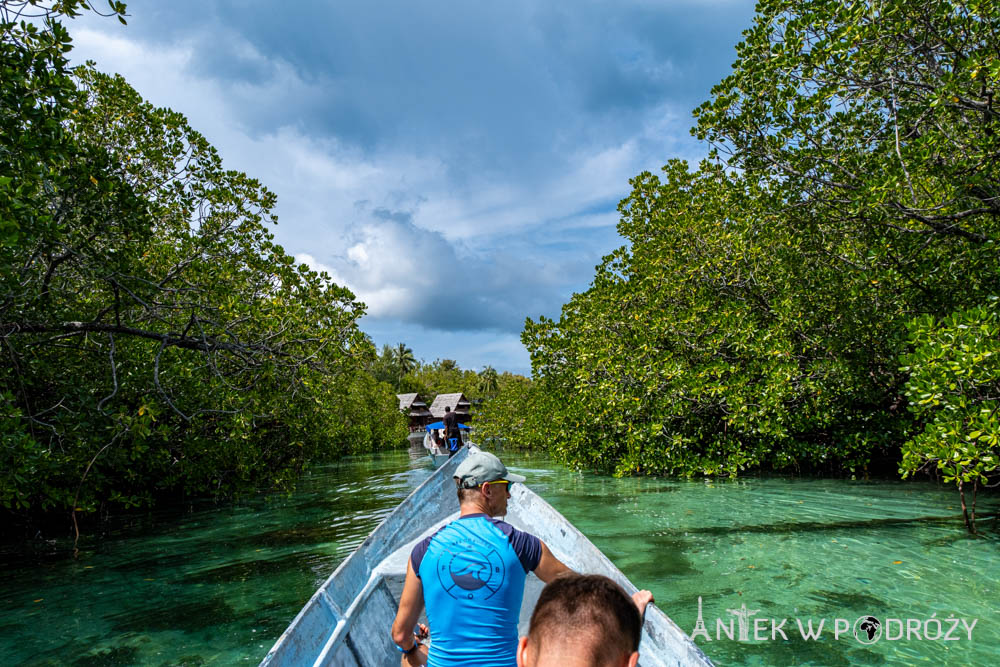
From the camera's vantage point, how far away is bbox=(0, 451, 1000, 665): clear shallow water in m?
5.08

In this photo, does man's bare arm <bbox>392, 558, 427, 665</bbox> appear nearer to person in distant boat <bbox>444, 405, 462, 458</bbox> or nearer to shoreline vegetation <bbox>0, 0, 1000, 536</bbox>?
shoreline vegetation <bbox>0, 0, 1000, 536</bbox>

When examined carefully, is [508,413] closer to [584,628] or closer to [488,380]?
[584,628]

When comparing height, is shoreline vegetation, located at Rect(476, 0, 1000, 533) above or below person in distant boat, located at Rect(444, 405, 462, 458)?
above

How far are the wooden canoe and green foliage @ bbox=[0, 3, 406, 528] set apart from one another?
3.57 metres

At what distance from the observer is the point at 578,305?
18375 mm

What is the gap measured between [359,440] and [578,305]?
21523mm

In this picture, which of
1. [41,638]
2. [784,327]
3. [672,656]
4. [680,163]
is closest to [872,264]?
[784,327]

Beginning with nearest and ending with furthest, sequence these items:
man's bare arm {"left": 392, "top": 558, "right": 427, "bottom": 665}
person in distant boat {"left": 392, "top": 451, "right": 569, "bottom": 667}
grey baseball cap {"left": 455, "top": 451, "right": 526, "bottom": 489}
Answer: person in distant boat {"left": 392, "top": 451, "right": 569, "bottom": 667} → man's bare arm {"left": 392, "top": 558, "right": 427, "bottom": 665} → grey baseball cap {"left": 455, "top": 451, "right": 526, "bottom": 489}

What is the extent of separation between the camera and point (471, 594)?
2.45 m

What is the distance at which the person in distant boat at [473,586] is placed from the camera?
244 cm

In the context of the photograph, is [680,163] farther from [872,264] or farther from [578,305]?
[872,264]

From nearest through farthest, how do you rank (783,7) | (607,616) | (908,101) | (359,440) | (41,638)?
(607,616)
(41,638)
(908,101)
(783,7)
(359,440)

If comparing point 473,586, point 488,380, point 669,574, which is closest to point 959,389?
point 669,574

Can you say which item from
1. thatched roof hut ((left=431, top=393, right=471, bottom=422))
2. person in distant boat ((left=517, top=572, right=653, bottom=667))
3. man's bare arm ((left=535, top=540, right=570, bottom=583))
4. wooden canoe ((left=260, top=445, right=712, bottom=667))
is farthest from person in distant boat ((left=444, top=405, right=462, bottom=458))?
thatched roof hut ((left=431, top=393, right=471, bottom=422))
